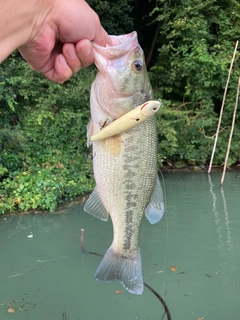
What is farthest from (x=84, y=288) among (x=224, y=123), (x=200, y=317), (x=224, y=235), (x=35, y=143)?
(x=224, y=123)

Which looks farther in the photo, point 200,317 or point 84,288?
point 84,288

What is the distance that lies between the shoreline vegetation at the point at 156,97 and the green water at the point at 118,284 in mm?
771

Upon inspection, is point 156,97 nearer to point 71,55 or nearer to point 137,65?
point 137,65

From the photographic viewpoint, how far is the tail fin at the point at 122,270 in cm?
174

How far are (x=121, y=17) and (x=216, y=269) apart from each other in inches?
314

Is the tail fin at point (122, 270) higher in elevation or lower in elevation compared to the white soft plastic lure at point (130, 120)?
lower

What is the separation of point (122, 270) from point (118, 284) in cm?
240

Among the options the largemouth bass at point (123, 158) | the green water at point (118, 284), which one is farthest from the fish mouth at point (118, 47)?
the green water at point (118, 284)

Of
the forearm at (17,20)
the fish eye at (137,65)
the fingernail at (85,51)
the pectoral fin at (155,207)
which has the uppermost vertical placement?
the forearm at (17,20)

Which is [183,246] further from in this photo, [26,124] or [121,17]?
[121,17]

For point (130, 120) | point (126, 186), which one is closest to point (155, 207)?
point (126, 186)

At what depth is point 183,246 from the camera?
16.5 feet

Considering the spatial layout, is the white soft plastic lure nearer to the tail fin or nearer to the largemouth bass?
the largemouth bass

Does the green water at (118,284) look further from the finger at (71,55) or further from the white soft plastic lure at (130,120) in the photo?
the finger at (71,55)
